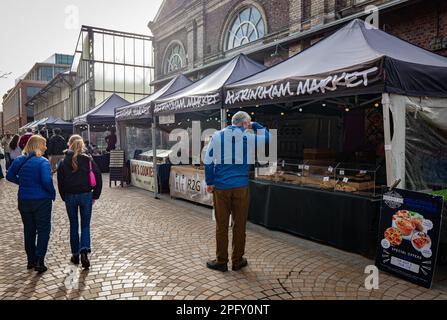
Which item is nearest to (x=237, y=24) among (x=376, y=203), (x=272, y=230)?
(x=272, y=230)

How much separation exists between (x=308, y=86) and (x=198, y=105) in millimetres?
2900

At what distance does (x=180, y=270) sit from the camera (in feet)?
14.2

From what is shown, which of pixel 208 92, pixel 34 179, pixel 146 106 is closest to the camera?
pixel 34 179

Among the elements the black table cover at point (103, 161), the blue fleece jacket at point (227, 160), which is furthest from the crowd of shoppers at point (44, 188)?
the black table cover at point (103, 161)

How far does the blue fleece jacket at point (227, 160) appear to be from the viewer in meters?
4.27

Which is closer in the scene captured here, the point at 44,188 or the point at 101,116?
the point at 44,188

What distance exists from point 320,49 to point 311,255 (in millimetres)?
3349

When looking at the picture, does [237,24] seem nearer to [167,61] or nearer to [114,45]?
[167,61]

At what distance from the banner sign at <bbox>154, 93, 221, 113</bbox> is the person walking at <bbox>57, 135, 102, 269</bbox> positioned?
3035 mm

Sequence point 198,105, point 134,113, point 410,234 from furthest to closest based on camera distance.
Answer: point 134,113
point 198,105
point 410,234

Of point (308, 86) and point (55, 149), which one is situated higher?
point (308, 86)

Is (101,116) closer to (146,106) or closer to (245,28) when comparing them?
(146,106)

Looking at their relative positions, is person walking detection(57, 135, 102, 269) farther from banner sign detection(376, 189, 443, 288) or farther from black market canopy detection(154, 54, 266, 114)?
banner sign detection(376, 189, 443, 288)

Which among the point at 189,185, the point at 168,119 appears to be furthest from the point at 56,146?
the point at 189,185
